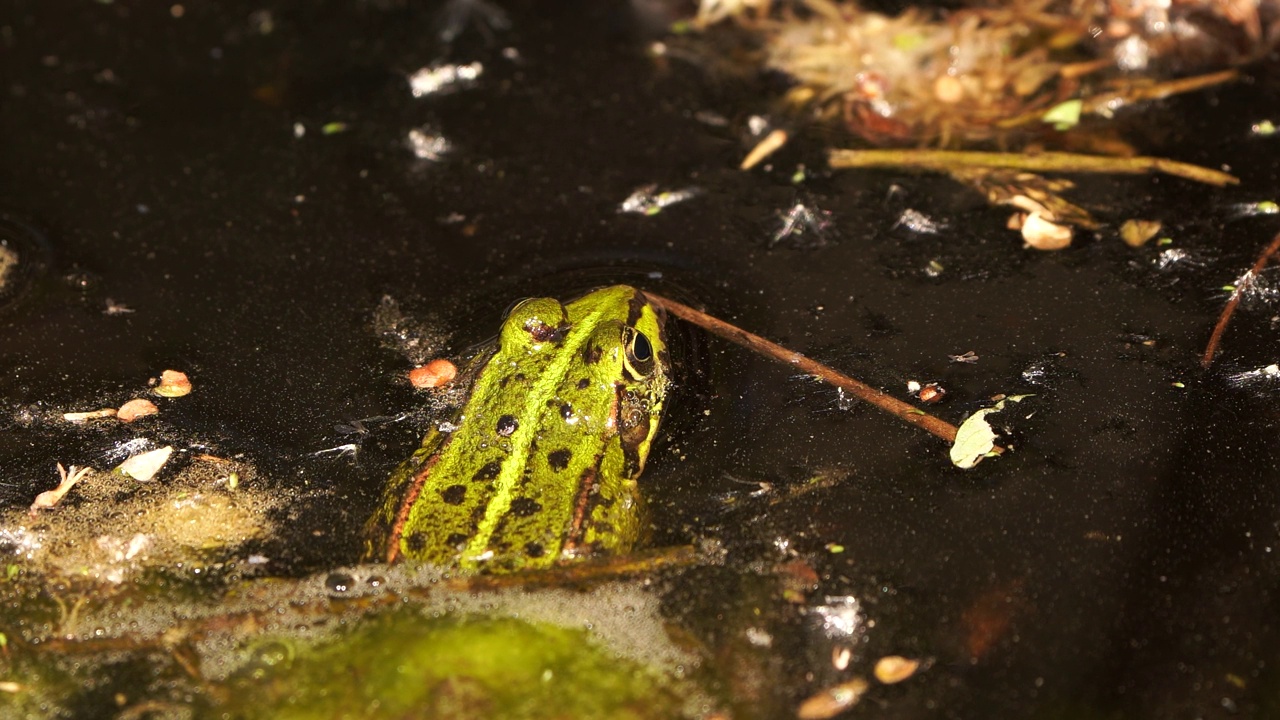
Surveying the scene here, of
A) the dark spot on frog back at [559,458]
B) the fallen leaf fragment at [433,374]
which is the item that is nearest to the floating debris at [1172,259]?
the dark spot on frog back at [559,458]

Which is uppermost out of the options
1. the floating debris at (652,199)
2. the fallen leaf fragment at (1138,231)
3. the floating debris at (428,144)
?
the floating debris at (428,144)

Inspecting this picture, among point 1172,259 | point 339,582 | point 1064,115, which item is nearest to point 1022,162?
point 1064,115

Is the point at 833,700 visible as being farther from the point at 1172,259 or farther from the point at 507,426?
the point at 1172,259

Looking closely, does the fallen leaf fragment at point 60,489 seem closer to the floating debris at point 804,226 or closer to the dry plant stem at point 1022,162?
the floating debris at point 804,226

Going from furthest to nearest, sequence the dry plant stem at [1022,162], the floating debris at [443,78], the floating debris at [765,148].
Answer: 1. the floating debris at [443,78]
2. the floating debris at [765,148]
3. the dry plant stem at [1022,162]

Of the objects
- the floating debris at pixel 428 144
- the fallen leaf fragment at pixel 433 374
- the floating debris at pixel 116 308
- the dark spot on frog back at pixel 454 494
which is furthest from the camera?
the floating debris at pixel 428 144

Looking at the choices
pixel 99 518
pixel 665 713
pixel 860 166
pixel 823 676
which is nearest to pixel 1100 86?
pixel 860 166

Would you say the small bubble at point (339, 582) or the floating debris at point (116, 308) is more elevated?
the floating debris at point (116, 308)

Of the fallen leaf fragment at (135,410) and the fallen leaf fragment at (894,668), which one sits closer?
the fallen leaf fragment at (894,668)

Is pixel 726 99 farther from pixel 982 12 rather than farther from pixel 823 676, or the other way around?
pixel 823 676
